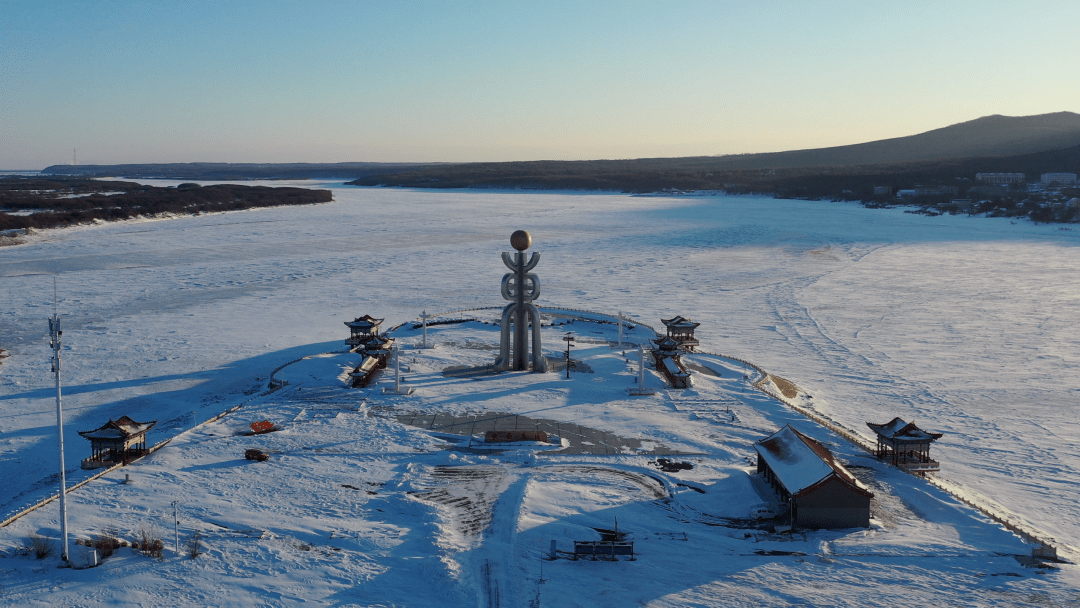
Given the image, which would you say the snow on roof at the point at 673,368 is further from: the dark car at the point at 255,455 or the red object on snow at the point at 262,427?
the dark car at the point at 255,455

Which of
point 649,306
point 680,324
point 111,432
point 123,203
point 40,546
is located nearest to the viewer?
point 40,546


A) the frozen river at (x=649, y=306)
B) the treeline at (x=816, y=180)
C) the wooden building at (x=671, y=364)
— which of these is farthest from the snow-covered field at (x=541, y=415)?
the treeline at (x=816, y=180)

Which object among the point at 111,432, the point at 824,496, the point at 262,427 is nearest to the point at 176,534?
the point at 111,432

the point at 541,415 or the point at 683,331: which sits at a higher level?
the point at 683,331

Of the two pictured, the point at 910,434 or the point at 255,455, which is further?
the point at 910,434

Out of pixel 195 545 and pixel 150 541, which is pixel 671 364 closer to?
pixel 195 545

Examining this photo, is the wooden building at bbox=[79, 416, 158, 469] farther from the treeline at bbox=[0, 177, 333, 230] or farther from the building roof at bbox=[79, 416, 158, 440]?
the treeline at bbox=[0, 177, 333, 230]

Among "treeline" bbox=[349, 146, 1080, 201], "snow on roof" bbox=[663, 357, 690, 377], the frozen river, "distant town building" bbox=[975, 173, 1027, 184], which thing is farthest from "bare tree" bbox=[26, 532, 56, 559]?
"distant town building" bbox=[975, 173, 1027, 184]
